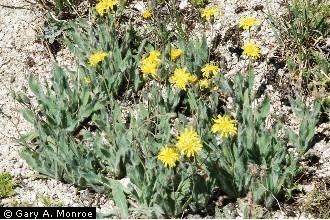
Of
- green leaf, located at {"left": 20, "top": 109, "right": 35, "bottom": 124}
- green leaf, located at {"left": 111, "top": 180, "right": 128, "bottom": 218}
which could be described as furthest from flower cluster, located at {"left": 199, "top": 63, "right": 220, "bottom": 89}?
green leaf, located at {"left": 20, "top": 109, "right": 35, "bottom": 124}

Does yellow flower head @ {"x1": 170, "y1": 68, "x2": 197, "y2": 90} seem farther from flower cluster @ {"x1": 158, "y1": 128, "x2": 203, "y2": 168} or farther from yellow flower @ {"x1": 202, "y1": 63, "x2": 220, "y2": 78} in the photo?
flower cluster @ {"x1": 158, "y1": 128, "x2": 203, "y2": 168}

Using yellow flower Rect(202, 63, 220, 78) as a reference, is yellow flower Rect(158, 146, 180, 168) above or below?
below

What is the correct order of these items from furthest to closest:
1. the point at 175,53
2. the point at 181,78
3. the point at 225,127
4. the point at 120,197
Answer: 1. the point at 175,53
2. the point at 181,78
3. the point at 120,197
4. the point at 225,127

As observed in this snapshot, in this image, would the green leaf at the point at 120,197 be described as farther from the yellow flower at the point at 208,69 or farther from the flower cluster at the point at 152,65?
the yellow flower at the point at 208,69

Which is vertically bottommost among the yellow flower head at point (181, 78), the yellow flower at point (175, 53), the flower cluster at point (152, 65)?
the yellow flower head at point (181, 78)

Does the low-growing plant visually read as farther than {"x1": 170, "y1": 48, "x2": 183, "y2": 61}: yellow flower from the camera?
No

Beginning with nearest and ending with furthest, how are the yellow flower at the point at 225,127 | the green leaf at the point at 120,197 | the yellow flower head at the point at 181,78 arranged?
1. the yellow flower at the point at 225,127
2. the green leaf at the point at 120,197
3. the yellow flower head at the point at 181,78

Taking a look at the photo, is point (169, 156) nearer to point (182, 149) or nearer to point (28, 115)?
point (182, 149)

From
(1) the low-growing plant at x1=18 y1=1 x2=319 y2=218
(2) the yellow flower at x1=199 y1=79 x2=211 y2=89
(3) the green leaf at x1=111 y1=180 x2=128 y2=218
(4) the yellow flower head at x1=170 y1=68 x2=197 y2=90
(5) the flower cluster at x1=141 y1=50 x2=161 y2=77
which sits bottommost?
(3) the green leaf at x1=111 y1=180 x2=128 y2=218

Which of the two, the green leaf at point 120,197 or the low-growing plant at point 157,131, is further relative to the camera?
the green leaf at point 120,197

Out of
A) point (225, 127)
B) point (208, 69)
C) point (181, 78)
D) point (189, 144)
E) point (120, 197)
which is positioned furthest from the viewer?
point (208, 69)

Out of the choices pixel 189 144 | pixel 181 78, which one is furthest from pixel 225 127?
pixel 181 78

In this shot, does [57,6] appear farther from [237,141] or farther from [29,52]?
[237,141]

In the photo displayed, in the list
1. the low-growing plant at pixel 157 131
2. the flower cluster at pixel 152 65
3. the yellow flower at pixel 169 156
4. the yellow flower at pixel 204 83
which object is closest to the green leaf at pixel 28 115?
the low-growing plant at pixel 157 131
